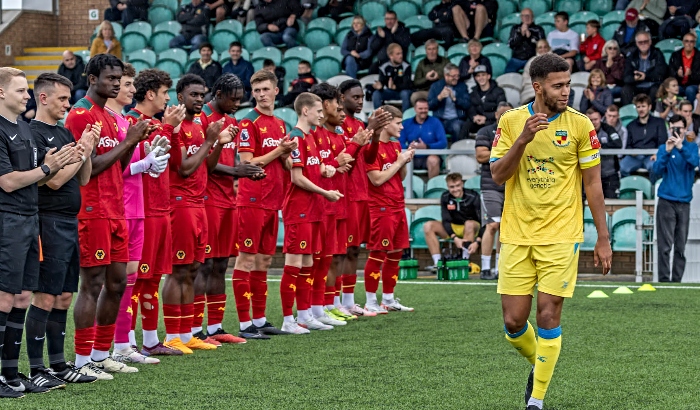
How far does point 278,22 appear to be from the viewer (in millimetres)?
21844

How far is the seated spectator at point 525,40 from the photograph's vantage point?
1898 centimetres

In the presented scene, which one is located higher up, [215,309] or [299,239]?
[299,239]

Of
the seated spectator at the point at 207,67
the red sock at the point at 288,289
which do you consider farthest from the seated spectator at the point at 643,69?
the red sock at the point at 288,289

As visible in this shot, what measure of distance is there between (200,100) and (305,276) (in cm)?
227

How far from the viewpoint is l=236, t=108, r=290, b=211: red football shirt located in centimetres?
967

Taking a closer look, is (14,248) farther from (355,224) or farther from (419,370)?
(355,224)

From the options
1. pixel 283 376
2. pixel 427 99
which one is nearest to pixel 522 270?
pixel 283 376

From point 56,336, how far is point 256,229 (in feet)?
9.35

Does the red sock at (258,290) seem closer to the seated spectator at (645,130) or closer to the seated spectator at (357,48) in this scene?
the seated spectator at (645,130)

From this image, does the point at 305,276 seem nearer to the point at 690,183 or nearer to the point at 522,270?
the point at 522,270

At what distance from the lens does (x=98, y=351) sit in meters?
7.64

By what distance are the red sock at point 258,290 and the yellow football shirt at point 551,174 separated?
409 centimetres

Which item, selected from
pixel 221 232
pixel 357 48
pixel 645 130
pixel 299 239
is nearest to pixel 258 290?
pixel 299 239

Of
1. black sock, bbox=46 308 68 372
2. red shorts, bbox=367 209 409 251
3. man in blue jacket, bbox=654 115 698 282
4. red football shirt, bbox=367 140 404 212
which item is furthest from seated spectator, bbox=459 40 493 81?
black sock, bbox=46 308 68 372
